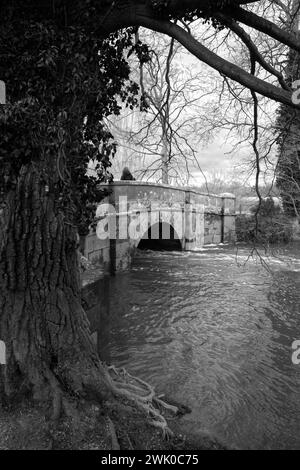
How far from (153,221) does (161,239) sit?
301cm

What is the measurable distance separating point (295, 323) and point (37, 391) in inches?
218

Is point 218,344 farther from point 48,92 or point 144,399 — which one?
point 48,92

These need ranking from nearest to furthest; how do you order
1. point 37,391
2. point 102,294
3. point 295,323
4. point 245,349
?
point 37,391 < point 102,294 < point 245,349 < point 295,323

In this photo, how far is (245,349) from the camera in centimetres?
598

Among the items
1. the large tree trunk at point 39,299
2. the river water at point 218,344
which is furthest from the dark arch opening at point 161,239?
the large tree trunk at point 39,299

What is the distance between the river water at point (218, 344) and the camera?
4125 mm

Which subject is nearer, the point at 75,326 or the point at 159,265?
the point at 75,326

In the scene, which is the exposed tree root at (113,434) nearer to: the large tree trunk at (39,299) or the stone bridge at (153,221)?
the large tree trunk at (39,299)

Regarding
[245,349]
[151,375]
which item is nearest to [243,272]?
[245,349]

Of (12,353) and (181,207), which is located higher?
(181,207)

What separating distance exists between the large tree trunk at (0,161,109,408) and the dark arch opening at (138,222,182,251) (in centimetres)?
1213

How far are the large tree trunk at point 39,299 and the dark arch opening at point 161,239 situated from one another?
39.8ft

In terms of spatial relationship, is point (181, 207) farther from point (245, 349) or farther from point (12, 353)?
point (12, 353)

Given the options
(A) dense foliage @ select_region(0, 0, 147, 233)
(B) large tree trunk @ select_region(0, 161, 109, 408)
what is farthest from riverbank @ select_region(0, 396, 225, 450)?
(A) dense foliage @ select_region(0, 0, 147, 233)
